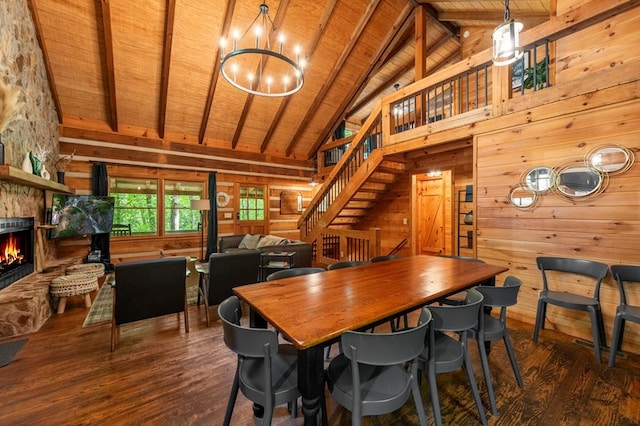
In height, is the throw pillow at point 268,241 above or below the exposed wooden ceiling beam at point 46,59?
below

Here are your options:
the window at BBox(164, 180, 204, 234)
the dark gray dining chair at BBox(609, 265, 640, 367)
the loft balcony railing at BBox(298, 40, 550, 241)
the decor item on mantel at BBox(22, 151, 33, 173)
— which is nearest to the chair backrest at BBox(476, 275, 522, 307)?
the dark gray dining chair at BBox(609, 265, 640, 367)

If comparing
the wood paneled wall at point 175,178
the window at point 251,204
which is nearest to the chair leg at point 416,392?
the wood paneled wall at point 175,178

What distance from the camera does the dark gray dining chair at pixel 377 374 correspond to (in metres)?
1.24

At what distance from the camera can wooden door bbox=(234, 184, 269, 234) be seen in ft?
25.9

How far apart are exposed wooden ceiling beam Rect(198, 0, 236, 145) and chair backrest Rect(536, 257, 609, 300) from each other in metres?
5.91

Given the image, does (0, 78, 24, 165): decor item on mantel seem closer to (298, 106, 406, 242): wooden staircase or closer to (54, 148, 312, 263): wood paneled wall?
(54, 148, 312, 263): wood paneled wall

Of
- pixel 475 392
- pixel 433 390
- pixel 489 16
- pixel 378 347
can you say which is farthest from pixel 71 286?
pixel 489 16

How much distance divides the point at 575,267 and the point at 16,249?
6829 millimetres

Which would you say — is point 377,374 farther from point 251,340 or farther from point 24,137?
point 24,137

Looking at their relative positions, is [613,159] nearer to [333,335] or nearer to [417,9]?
[333,335]

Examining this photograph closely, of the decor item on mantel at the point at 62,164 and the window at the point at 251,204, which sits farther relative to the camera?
the window at the point at 251,204

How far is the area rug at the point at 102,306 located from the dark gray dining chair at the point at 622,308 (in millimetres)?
4726

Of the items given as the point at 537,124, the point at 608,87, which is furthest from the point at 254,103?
the point at 608,87

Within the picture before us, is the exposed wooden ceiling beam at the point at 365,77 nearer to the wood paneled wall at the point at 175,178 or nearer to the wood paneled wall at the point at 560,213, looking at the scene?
the wood paneled wall at the point at 175,178
